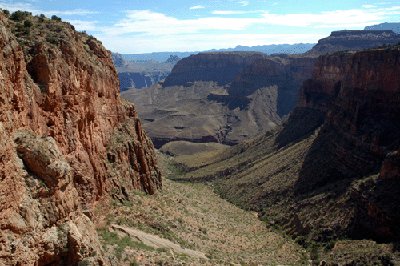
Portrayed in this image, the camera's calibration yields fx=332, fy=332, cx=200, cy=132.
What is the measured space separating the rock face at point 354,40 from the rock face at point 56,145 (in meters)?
138

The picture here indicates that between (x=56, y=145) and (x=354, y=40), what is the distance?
164837 millimetres

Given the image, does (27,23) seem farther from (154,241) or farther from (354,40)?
(354,40)

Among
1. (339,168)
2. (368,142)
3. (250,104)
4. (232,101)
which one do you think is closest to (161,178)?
(339,168)

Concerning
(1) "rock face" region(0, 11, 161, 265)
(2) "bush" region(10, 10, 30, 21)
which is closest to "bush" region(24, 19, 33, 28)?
(1) "rock face" region(0, 11, 161, 265)

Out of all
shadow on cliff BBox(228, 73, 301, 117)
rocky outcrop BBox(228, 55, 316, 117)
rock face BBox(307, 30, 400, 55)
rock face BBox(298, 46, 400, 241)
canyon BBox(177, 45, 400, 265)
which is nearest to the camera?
rock face BBox(298, 46, 400, 241)

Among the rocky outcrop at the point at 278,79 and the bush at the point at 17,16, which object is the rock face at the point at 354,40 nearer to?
the rocky outcrop at the point at 278,79

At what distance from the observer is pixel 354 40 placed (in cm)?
15525

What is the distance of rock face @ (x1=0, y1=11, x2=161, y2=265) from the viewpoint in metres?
14.5

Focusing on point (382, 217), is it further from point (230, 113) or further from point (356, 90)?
point (230, 113)

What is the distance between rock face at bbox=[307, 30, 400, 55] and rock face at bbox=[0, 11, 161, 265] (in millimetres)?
137838

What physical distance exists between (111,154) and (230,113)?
122 m

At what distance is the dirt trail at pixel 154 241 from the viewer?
26672mm

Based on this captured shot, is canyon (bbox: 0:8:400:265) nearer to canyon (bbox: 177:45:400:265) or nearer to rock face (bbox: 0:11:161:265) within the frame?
rock face (bbox: 0:11:161:265)

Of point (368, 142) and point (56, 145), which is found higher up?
point (56, 145)
